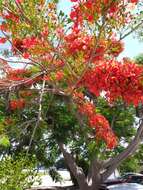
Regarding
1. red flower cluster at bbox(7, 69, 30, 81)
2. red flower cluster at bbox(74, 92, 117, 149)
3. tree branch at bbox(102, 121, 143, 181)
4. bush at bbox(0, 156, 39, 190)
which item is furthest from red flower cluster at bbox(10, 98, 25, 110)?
bush at bbox(0, 156, 39, 190)

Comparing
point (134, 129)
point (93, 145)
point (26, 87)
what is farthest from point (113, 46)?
point (134, 129)

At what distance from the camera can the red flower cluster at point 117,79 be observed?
11.2m

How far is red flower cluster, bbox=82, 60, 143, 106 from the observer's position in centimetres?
1123

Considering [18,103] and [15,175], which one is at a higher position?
[18,103]

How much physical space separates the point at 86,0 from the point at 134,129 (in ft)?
54.3

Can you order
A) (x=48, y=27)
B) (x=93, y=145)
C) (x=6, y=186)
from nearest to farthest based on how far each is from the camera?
(x=6, y=186) < (x=48, y=27) < (x=93, y=145)

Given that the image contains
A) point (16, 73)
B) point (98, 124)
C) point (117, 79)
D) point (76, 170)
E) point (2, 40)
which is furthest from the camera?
point (76, 170)

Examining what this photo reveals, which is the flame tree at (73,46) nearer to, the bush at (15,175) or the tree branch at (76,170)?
the bush at (15,175)

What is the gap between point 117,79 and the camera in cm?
1121

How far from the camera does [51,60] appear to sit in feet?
35.0

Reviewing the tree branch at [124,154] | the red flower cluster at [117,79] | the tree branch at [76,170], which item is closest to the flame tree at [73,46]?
the red flower cluster at [117,79]

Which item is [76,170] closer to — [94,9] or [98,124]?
[98,124]

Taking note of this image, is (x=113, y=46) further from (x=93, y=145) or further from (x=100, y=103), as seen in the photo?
(x=100, y=103)

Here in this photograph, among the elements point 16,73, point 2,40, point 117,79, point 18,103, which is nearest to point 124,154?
point 18,103
